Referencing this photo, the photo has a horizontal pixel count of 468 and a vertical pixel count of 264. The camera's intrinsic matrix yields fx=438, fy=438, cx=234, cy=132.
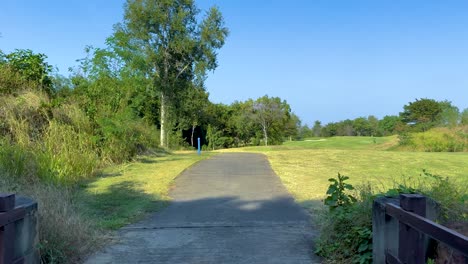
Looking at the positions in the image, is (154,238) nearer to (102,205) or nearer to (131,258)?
(131,258)

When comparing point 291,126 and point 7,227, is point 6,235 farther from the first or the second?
point 291,126

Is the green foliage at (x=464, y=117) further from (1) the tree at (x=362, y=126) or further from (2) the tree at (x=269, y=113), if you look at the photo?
(1) the tree at (x=362, y=126)

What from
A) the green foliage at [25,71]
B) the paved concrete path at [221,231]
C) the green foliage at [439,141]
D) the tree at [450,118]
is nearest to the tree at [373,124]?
the tree at [450,118]

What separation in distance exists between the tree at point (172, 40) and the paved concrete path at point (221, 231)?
66.8 feet

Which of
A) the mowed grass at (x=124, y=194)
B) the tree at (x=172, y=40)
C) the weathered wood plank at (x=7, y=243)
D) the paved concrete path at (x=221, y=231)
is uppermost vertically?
the tree at (x=172, y=40)

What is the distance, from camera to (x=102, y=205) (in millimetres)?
8508

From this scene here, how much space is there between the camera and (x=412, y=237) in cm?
368

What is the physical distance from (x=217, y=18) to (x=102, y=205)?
80.1ft

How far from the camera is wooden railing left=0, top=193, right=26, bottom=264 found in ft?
11.9

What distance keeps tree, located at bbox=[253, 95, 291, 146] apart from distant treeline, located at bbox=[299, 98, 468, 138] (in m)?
12.9

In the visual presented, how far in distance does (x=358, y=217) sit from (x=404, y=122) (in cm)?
6220

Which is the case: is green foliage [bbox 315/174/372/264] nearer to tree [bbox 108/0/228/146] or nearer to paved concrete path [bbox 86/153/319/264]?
paved concrete path [bbox 86/153/319/264]

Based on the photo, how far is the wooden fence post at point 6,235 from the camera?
3.64 m

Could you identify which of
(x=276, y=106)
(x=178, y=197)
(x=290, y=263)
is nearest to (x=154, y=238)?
(x=290, y=263)
